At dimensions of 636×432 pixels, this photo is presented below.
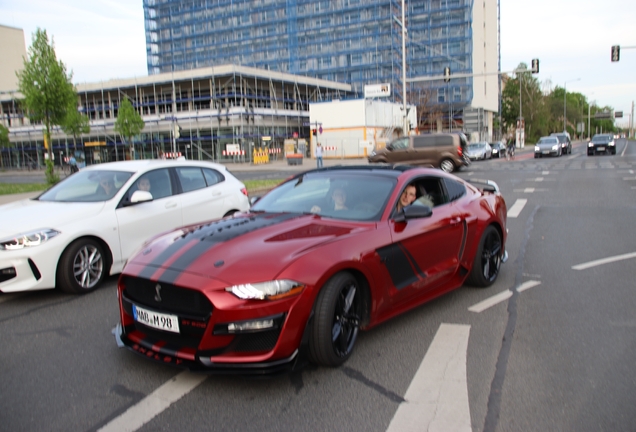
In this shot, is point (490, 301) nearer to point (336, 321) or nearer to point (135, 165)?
point (336, 321)

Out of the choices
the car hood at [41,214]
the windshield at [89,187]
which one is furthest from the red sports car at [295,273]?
the windshield at [89,187]

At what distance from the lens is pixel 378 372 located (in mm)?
3904

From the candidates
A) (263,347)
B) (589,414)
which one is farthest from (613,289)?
(263,347)

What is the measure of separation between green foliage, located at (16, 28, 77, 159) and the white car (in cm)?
1698

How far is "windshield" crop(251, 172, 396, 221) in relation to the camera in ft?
15.6

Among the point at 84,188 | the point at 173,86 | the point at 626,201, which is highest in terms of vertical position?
the point at 173,86

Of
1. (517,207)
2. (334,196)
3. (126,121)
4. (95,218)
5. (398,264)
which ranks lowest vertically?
(517,207)

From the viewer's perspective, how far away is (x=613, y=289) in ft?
19.6

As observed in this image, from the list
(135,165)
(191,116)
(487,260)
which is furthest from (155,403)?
(191,116)

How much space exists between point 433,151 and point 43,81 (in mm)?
17944

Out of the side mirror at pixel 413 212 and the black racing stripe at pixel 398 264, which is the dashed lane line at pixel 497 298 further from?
the side mirror at pixel 413 212

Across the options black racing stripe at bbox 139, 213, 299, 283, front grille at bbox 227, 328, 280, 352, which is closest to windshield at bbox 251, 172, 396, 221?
black racing stripe at bbox 139, 213, 299, 283

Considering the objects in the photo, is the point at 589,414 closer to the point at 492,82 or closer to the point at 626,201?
the point at 626,201

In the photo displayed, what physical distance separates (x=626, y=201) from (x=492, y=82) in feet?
254
